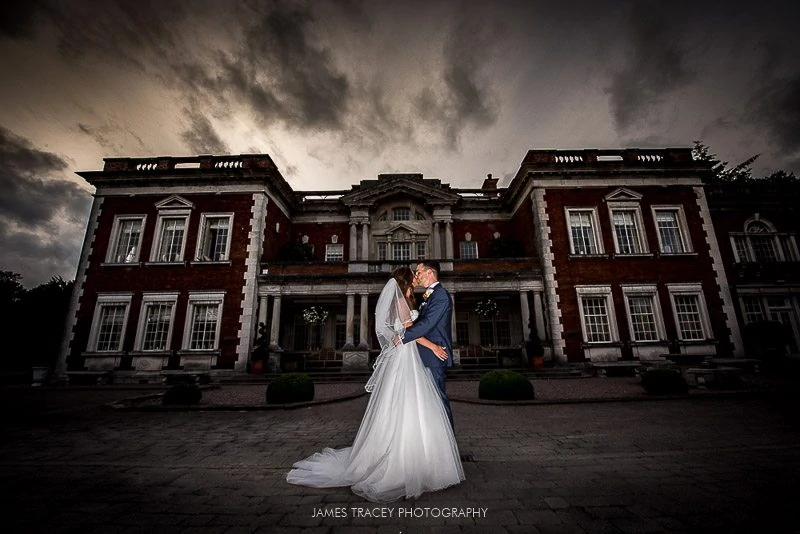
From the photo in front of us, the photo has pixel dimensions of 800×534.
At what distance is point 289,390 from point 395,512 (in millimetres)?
6391

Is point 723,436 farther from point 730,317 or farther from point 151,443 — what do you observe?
point 730,317

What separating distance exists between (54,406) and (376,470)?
34.9 feet

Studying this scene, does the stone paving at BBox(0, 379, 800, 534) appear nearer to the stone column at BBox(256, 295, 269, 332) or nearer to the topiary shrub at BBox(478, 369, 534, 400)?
the topiary shrub at BBox(478, 369, 534, 400)

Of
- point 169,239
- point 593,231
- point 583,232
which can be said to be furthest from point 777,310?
point 169,239

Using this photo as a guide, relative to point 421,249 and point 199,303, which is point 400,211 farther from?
point 199,303

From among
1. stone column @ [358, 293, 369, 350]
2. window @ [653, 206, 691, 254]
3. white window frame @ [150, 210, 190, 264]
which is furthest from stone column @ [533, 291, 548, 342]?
white window frame @ [150, 210, 190, 264]

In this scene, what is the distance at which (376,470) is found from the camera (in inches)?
130

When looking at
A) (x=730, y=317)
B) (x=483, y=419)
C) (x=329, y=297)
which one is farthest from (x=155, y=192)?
(x=730, y=317)

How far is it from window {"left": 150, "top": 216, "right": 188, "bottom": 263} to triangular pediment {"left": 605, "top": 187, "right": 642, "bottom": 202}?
22.1 meters

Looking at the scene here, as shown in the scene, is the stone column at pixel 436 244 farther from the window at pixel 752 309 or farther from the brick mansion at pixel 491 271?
the window at pixel 752 309

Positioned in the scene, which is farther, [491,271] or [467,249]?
[467,249]

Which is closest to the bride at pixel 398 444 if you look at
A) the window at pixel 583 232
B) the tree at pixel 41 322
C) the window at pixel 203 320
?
the window at pixel 203 320

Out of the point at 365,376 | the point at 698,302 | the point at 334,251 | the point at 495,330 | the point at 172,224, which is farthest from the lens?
the point at 334,251

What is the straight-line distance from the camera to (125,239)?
17203 millimetres
